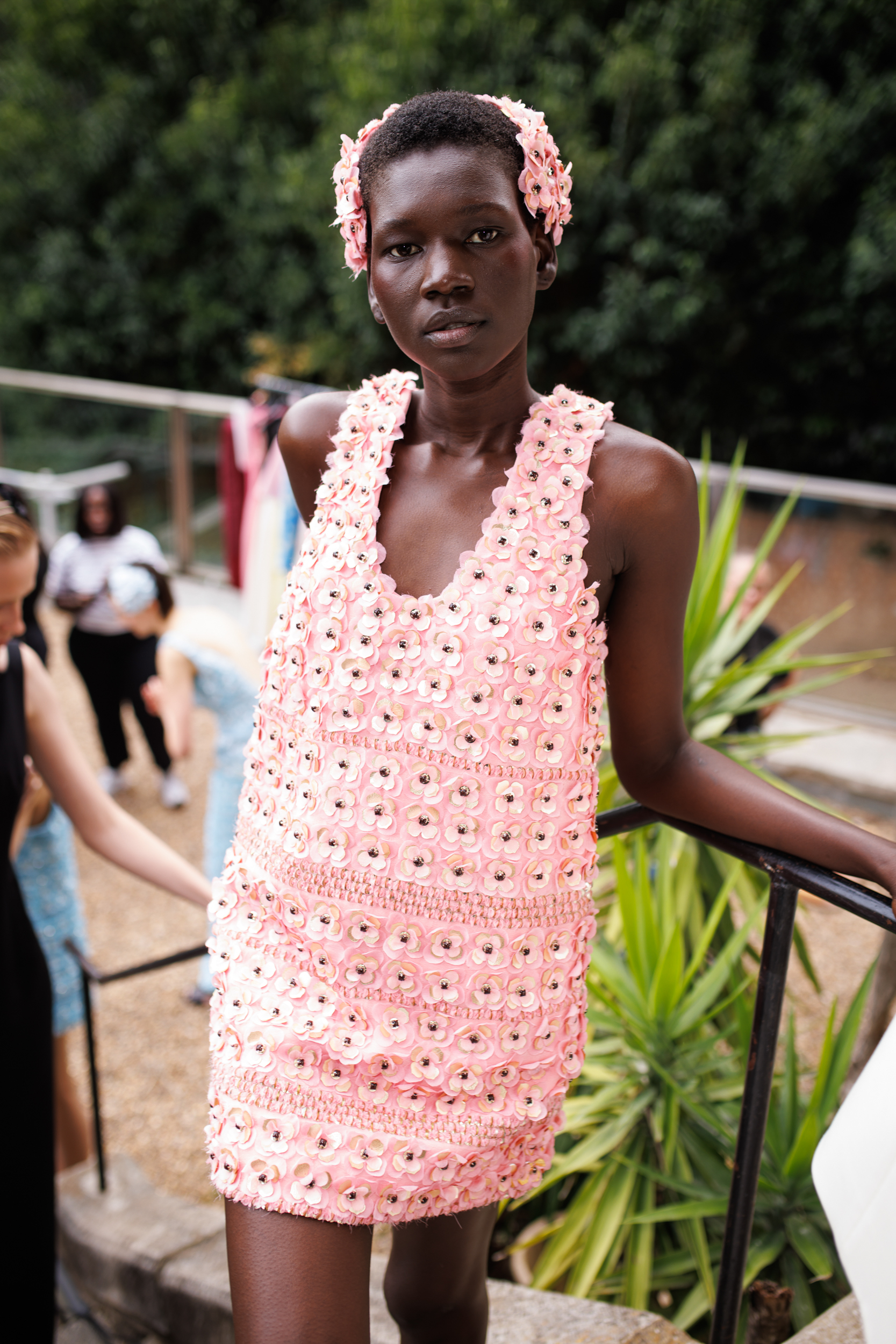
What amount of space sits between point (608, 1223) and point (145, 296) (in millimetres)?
13816

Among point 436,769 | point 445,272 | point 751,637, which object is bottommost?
point 436,769

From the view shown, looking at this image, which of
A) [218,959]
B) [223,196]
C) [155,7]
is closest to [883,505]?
[218,959]

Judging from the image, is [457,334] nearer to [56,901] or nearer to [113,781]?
[56,901]

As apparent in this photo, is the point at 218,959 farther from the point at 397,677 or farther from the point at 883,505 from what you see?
the point at 883,505

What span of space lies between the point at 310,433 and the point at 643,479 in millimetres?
520

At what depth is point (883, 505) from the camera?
6895mm

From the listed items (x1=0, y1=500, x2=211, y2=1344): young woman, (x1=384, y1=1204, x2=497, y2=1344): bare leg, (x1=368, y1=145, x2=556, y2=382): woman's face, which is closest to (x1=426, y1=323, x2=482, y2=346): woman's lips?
(x1=368, y1=145, x2=556, y2=382): woman's face

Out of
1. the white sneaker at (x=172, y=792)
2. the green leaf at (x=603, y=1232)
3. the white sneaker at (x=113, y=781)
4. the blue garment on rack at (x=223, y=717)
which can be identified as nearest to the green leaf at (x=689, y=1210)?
the green leaf at (x=603, y=1232)

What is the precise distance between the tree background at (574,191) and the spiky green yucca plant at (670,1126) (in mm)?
8053

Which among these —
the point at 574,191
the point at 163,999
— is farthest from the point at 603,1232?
the point at 574,191

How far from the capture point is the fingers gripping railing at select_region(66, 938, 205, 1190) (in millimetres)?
2635

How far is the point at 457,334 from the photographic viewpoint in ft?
4.21

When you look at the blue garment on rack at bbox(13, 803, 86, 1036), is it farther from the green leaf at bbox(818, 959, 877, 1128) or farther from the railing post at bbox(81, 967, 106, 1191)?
the green leaf at bbox(818, 959, 877, 1128)

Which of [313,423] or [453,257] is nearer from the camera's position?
[453,257]
